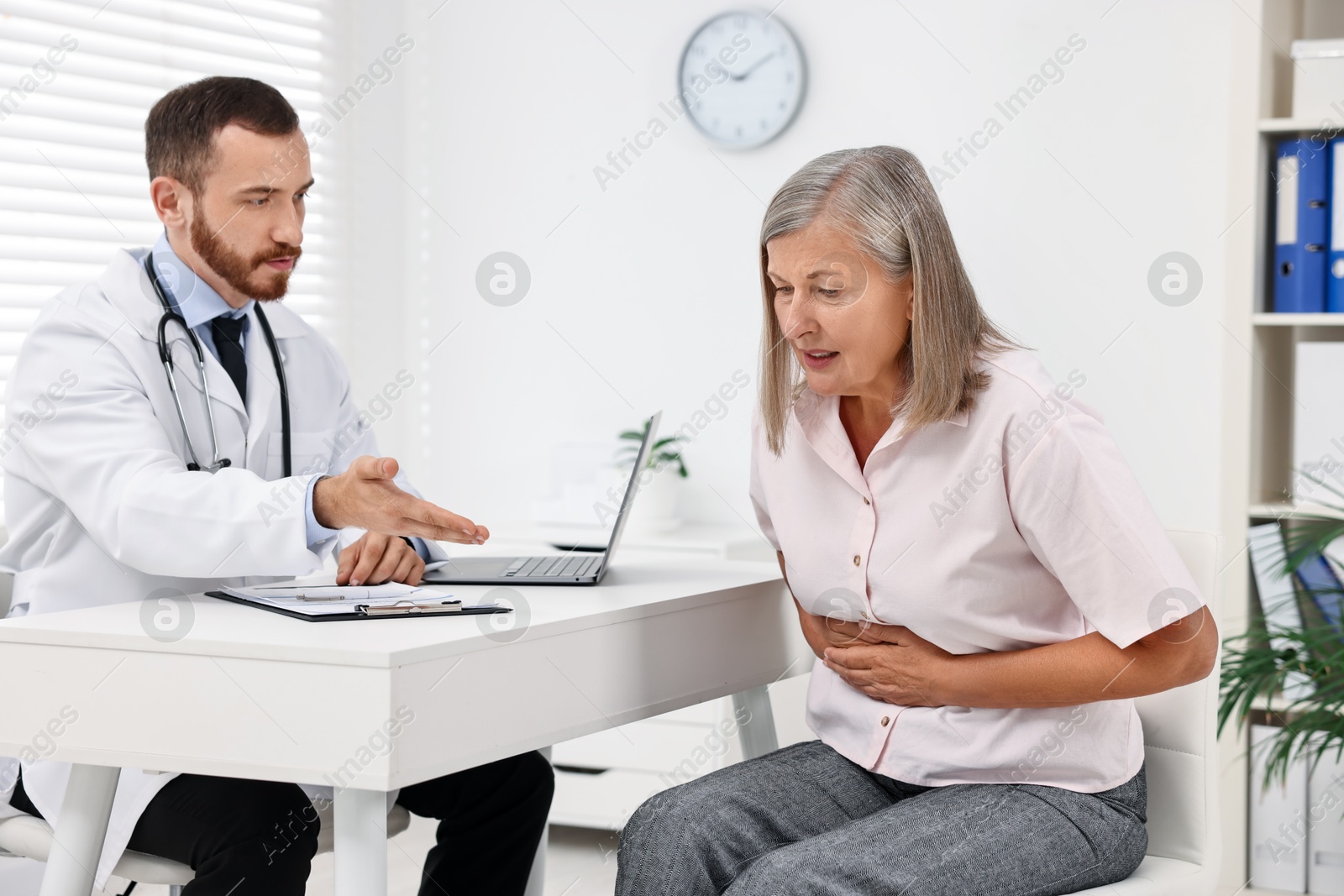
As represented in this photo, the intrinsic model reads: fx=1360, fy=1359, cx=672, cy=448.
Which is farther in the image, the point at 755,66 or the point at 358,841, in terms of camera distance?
the point at 755,66

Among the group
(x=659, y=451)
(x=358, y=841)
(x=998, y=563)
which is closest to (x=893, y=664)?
(x=998, y=563)

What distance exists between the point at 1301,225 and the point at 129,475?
2040mm

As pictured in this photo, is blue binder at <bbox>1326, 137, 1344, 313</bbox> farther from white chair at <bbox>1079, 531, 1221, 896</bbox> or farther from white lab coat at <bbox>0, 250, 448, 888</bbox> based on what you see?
white lab coat at <bbox>0, 250, 448, 888</bbox>

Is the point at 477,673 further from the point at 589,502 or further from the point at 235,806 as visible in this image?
the point at 589,502

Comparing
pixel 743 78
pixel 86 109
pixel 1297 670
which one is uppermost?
pixel 743 78

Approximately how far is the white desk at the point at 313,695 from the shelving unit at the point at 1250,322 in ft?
5.00

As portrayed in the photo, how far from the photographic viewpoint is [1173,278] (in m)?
2.71

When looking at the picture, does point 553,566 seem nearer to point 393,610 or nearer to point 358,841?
point 393,610

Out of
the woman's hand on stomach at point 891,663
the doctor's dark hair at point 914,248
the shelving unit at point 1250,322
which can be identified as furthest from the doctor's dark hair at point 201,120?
the shelving unit at point 1250,322

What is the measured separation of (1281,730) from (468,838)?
4.86 ft

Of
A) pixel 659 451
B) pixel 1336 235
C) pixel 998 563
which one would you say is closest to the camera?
pixel 998 563

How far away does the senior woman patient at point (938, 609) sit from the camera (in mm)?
1271

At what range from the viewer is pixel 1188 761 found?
1458mm

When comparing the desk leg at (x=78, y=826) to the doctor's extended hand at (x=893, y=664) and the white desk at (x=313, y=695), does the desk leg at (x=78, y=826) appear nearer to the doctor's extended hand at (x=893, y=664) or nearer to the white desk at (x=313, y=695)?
the white desk at (x=313, y=695)
